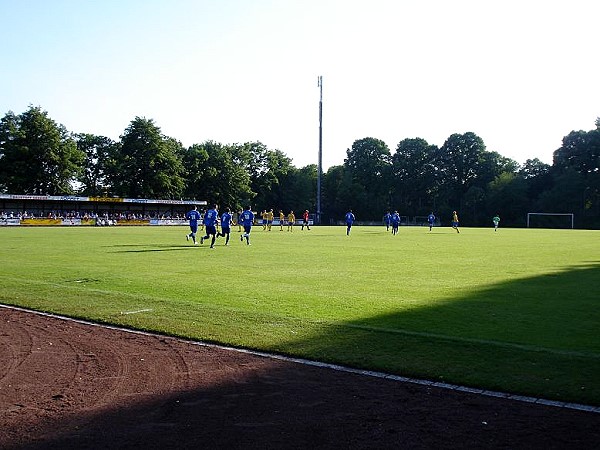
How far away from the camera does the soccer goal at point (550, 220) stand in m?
90.7

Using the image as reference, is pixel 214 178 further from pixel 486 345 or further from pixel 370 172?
pixel 486 345

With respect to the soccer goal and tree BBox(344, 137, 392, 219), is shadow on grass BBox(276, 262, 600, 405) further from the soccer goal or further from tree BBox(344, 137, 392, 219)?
tree BBox(344, 137, 392, 219)

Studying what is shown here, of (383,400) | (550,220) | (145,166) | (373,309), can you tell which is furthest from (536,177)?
(383,400)

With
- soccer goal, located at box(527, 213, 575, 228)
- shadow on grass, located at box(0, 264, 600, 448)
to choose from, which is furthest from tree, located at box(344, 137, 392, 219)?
shadow on grass, located at box(0, 264, 600, 448)

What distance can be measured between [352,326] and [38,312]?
209 inches

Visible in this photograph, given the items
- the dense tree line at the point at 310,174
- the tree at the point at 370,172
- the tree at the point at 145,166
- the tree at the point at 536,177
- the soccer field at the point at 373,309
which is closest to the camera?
the soccer field at the point at 373,309

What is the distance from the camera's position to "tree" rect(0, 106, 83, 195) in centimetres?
8700

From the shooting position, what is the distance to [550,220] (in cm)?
9212

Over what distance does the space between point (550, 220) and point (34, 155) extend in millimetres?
80146

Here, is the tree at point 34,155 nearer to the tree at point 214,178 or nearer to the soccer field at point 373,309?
the tree at point 214,178

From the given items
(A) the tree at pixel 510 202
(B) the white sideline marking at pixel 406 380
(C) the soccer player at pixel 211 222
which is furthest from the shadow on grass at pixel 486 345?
(A) the tree at pixel 510 202

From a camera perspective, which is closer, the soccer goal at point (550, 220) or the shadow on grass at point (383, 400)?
the shadow on grass at point (383, 400)

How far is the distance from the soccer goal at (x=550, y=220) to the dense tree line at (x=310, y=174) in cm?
166

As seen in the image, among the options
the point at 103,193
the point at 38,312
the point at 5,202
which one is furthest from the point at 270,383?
the point at 103,193
